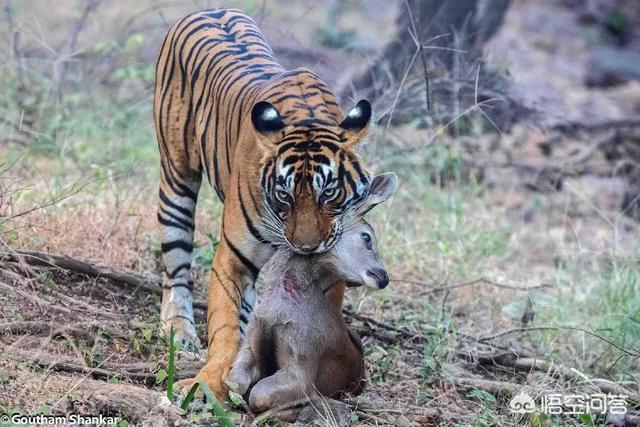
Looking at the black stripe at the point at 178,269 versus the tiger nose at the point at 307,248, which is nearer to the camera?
the tiger nose at the point at 307,248

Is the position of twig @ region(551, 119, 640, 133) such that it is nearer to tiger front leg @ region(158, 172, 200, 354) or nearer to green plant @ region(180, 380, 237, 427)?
tiger front leg @ region(158, 172, 200, 354)

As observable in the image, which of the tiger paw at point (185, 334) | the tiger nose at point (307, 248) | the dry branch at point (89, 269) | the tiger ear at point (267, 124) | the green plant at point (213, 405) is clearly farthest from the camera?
the tiger paw at point (185, 334)

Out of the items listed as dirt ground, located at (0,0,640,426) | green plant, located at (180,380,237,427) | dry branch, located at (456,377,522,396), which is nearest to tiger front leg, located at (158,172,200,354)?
dirt ground, located at (0,0,640,426)

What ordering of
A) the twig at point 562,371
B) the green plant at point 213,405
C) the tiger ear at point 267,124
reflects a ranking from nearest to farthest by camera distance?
the green plant at point 213,405 → the tiger ear at point 267,124 → the twig at point 562,371

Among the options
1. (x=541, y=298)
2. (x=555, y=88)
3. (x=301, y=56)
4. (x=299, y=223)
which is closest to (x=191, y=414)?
(x=299, y=223)

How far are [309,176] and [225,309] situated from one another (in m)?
0.87

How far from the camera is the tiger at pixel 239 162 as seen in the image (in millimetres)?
4773

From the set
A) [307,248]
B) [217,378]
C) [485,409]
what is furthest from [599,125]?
[217,378]

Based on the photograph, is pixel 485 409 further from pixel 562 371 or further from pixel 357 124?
pixel 357 124

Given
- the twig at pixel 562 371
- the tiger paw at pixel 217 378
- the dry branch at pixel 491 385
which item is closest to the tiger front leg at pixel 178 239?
the tiger paw at pixel 217 378

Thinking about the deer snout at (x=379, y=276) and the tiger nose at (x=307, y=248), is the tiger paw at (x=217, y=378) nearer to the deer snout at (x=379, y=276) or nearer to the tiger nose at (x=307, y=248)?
the tiger nose at (x=307, y=248)

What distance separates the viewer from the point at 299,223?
15.3ft

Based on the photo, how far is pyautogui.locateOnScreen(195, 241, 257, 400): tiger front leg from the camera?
4.93 m

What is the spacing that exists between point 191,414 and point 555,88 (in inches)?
424
